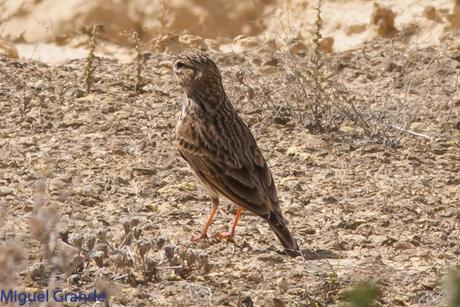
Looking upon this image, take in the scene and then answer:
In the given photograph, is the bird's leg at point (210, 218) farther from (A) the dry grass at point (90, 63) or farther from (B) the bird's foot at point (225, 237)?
(A) the dry grass at point (90, 63)

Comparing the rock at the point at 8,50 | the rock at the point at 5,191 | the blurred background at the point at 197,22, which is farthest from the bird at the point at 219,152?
the blurred background at the point at 197,22

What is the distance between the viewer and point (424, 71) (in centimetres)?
1023

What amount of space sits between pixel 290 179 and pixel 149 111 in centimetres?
167

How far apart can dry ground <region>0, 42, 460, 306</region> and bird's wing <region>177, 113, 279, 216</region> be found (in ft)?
1.08

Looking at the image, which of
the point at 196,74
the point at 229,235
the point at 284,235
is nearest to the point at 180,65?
the point at 196,74

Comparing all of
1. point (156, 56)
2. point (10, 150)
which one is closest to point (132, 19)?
point (156, 56)

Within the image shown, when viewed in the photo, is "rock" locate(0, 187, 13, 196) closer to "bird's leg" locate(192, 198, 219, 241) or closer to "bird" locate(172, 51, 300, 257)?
"bird" locate(172, 51, 300, 257)

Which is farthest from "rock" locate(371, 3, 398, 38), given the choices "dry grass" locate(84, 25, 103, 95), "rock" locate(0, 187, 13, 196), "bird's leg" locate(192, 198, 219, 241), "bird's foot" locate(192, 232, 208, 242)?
"rock" locate(0, 187, 13, 196)

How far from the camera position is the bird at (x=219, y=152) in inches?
270

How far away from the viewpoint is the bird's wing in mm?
6895

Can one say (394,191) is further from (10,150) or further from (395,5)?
(395,5)

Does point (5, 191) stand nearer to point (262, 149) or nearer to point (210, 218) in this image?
point (210, 218)

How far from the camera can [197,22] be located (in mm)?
11836

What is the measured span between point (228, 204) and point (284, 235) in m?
1.30
